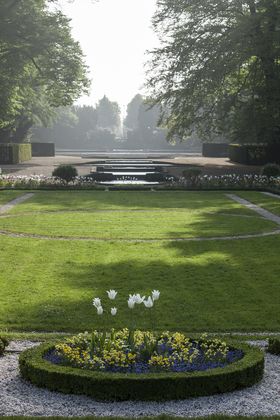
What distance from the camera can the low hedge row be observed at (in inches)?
267

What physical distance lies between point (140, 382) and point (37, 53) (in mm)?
42005

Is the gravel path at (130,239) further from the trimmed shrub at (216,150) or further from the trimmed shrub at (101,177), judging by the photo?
the trimmed shrub at (216,150)

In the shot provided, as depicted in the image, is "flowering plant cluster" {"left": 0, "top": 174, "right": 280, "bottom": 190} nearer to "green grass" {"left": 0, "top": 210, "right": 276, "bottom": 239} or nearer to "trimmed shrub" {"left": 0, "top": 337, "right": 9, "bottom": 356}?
"green grass" {"left": 0, "top": 210, "right": 276, "bottom": 239}

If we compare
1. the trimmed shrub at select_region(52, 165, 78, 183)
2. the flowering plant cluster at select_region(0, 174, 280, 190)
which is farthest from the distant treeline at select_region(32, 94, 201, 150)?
the trimmed shrub at select_region(52, 165, 78, 183)

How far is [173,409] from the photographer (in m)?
6.57

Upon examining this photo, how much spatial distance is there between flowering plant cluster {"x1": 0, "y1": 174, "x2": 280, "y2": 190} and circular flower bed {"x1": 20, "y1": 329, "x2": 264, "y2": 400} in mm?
25471

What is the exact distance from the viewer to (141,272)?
13734mm

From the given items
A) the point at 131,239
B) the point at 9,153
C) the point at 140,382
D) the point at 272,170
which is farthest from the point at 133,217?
the point at 9,153

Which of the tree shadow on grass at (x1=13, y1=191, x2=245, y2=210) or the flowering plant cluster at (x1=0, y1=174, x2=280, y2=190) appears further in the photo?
the flowering plant cluster at (x1=0, y1=174, x2=280, y2=190)

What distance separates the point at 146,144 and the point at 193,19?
276 ft

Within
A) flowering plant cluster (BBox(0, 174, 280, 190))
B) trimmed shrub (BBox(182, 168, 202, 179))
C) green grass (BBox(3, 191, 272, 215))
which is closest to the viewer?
green grass (BBox(3, 191, 272, 215))

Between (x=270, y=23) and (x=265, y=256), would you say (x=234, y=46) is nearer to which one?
(x=270, y=23)

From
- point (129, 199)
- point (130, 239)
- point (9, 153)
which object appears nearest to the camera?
point (130, 239)

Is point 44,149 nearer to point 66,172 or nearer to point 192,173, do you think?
point 66,172
